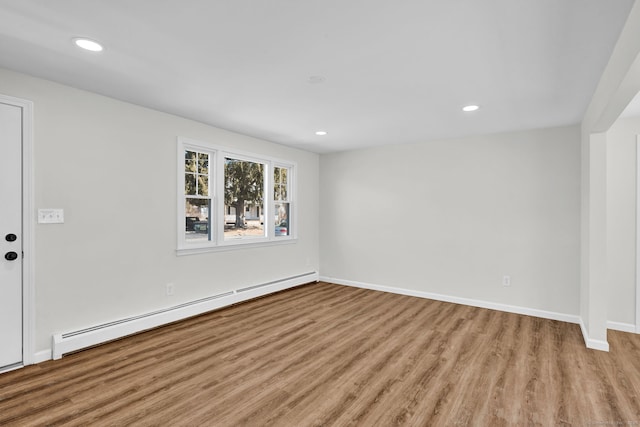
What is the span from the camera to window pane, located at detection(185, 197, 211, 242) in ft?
13.5

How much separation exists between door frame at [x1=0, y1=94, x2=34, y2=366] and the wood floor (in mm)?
226

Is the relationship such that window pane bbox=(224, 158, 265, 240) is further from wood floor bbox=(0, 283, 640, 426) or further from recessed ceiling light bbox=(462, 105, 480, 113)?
recessed ceiling light bbox=(462, 105, 480, 113)

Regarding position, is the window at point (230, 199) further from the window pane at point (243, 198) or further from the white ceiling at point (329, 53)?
the white ceiling at point (329, 53)

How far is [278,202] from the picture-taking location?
550 centimetres

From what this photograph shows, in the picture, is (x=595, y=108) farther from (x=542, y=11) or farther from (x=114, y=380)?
(x=114, y=380)

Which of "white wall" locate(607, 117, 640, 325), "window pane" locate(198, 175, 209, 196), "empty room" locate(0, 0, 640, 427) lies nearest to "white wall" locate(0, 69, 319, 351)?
"empty room" locate(0, 0, 640, 427)

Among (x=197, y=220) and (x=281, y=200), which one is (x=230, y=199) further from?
(x=281, y=200)

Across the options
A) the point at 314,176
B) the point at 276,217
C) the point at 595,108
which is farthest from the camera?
the point at 314,176

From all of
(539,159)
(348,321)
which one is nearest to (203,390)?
(348,321)

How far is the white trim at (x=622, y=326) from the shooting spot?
3614mm

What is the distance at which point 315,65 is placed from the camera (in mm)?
2453

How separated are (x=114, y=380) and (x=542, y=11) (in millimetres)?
3790

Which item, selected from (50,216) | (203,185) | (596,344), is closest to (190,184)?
(203,185)

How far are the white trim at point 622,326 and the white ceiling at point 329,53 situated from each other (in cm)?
243
